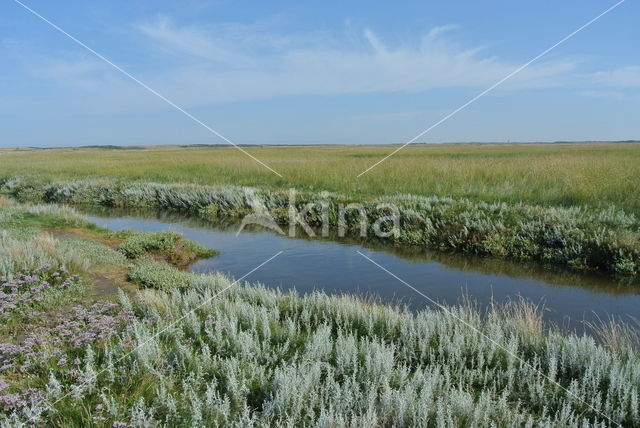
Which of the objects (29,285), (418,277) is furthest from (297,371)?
(418,277)

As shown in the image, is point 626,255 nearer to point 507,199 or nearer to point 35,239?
point 507,199

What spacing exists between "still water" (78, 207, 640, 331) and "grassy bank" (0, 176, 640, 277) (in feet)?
2.05

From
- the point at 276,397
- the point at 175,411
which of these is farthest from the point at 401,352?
the point at 175,411

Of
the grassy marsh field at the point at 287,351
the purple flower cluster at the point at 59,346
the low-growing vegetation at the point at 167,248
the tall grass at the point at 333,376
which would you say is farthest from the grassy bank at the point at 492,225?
the purple flower cluster at the point at 59,346

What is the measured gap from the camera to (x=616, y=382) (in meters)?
4.63

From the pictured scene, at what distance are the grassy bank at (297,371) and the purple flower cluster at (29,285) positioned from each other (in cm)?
30

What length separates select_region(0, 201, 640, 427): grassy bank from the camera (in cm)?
408

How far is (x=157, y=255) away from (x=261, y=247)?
2.95m

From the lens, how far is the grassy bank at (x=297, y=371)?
408cm

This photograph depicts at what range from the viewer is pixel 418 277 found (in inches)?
411

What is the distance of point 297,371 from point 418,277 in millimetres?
6140

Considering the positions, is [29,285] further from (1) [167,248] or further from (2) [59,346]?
(1) [167,248]

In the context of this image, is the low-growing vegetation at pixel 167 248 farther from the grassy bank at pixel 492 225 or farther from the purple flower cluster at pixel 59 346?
the purple flower cluster at pixel 59 346

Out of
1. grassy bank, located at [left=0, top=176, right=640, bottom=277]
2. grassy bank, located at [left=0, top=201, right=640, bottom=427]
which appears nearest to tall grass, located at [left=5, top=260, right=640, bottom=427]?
grassy bank, located at [left=0, top=201, right=640, bottom=427]
